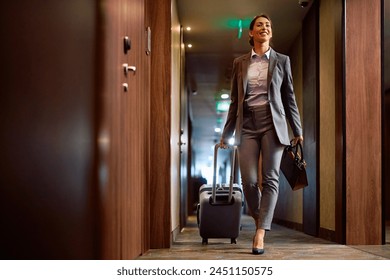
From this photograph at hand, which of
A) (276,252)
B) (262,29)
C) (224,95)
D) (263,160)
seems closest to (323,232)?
(276,252)

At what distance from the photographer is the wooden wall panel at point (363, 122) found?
4012 mm

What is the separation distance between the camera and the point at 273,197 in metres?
3.33

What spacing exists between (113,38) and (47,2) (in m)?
0.42

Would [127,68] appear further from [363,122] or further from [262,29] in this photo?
[363,122]

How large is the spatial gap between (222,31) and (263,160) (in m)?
3.62

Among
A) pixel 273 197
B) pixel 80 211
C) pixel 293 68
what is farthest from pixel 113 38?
pixel 293 68

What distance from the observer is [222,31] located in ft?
22.0

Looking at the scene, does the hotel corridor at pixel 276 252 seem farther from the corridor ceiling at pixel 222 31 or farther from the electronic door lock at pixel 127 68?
the corridor ceiling at pixel 222 31

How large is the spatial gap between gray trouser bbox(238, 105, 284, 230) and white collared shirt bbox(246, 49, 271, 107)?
60 millimetres

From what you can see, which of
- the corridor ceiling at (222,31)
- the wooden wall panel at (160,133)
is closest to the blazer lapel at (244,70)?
the wooden wall panel at (160,133)

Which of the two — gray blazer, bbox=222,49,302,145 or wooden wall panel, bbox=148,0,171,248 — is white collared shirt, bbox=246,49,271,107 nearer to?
gray blazer, bbox=222,49,302,145

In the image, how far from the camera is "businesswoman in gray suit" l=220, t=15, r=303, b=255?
3328mm

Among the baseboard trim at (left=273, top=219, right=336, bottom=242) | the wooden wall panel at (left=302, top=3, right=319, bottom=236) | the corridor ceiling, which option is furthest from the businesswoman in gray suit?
the corridor ceiling
